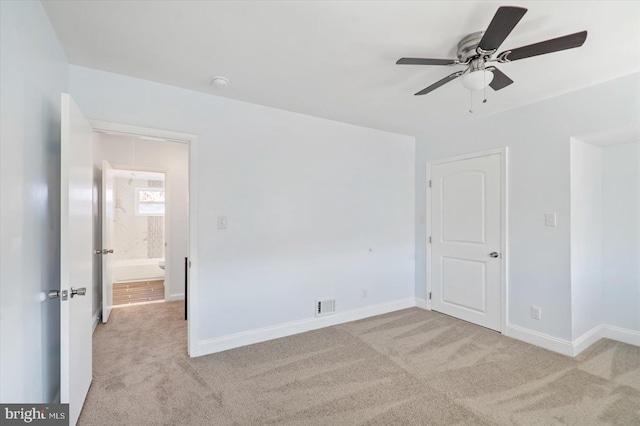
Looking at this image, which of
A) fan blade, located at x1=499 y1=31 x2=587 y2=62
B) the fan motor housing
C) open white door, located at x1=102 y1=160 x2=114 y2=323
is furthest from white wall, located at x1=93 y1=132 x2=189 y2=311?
fan blade, located at x1=499 y1=31 x2=587 y2=62

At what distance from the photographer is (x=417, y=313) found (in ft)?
12.9

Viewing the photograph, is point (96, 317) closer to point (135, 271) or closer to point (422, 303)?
point (135, 271)

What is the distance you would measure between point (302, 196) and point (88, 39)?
2169 millimetres

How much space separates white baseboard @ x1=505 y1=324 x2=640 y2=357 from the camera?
9.22 ft

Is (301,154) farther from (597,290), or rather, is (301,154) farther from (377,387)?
(597,290)

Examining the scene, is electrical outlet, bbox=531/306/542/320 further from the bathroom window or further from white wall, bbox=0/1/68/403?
the bathroom window

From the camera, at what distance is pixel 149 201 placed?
6902mm

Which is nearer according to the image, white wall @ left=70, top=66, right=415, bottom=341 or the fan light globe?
the fan light globe

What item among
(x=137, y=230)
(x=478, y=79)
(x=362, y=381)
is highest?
(x=478, y=79)

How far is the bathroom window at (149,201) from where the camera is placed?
680 centimetres

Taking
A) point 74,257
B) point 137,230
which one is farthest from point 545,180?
point 137,230

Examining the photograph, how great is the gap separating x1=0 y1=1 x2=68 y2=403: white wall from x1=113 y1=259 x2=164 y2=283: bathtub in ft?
15.6

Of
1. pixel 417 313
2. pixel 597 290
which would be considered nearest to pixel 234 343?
pixel 417 313

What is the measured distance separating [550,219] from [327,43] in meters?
2.69
